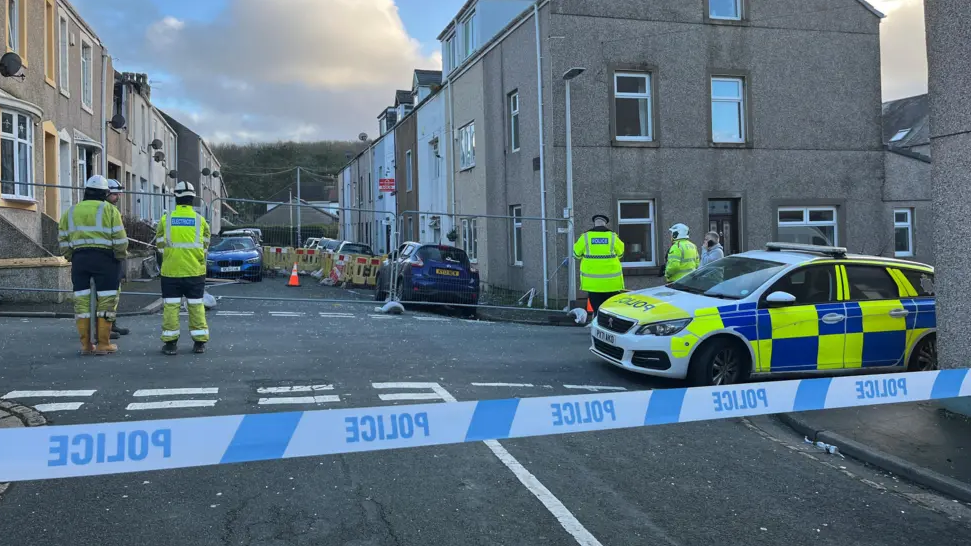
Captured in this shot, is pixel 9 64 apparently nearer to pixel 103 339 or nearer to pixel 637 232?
pixel 103 339

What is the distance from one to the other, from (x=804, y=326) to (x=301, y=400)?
5.12 meters

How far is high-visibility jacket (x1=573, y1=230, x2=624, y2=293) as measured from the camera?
39.5 feet

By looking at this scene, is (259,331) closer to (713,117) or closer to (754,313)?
(754,313)

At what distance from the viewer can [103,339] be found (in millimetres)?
9156

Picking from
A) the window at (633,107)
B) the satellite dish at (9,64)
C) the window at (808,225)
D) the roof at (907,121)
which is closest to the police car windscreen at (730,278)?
the window at (633,107)

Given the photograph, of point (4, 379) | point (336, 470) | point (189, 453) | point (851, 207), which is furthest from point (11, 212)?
point (851, 207)

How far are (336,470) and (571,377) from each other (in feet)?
13.4

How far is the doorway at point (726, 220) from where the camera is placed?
63.5ft

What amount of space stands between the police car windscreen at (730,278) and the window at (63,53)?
18.1m

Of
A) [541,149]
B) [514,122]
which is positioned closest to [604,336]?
[541,149]

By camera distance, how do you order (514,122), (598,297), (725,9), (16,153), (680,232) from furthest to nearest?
(514,122) < (725,9) < (16,153) < (598,297) < (680,232)

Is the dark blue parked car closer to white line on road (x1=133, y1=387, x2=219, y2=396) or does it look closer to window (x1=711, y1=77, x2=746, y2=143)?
window (x1=711, y1=77, x2=746, y2=143)

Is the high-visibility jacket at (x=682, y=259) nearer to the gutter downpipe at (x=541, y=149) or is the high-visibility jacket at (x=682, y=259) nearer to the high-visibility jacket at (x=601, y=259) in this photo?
the high-visibility jacket at (x=601, y=259)

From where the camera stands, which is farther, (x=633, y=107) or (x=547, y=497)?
(x=633, y=107)
